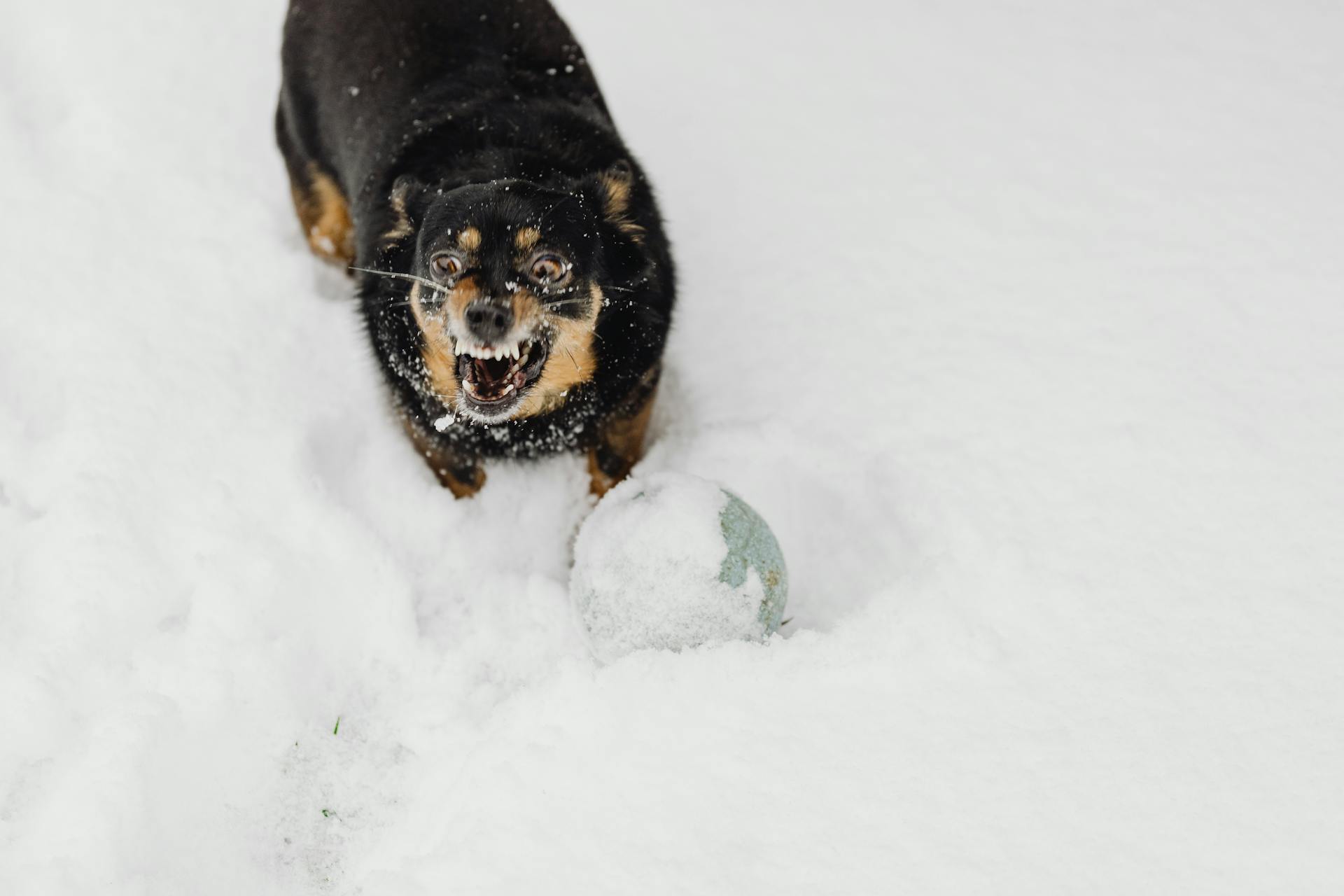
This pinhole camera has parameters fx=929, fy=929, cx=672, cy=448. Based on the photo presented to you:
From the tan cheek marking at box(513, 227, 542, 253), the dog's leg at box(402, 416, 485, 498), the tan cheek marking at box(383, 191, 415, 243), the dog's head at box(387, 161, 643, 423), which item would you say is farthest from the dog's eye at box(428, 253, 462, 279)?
the dog's leg at box(402, 416, 485, 498)

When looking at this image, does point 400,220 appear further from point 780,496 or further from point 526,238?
point 780,496

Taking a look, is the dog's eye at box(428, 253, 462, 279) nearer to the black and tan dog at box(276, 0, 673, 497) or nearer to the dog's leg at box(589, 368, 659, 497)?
the black and tan dog at box(276, 0, 673, 497)

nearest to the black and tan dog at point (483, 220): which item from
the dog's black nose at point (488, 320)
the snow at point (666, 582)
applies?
the dog's black nose at point (488, 320)

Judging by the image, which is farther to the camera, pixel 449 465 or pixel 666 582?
pixel 449 465

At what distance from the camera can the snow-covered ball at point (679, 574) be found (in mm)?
2332

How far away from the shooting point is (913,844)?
6.92 ft

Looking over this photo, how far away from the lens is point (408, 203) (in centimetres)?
262

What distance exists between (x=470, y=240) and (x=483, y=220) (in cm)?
7

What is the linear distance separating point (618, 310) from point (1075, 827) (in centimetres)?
176

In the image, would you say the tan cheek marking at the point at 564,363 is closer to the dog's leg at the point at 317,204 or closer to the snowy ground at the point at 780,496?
the snowy ground at the point at 780,496

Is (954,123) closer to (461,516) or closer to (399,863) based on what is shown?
(461,516)

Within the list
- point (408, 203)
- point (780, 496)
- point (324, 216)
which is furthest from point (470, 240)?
point (324, 216)

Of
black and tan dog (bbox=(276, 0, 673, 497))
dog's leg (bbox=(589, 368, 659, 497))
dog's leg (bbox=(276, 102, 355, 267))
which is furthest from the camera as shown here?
dog's leg (bbox=(276, 102, 355, 267))

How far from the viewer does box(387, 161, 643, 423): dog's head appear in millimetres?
2332
